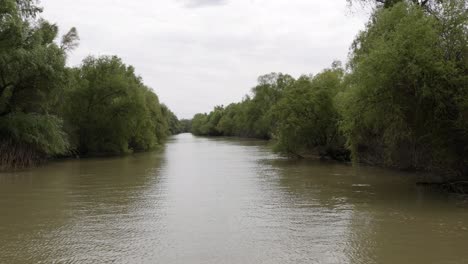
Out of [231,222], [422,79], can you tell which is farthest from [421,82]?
[231,222]

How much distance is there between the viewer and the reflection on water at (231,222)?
8773mm

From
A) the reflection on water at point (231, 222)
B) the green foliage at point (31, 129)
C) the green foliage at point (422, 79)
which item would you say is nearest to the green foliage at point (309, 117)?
the reflection on water at point (231, 222)

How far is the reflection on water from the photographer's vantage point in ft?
28.8

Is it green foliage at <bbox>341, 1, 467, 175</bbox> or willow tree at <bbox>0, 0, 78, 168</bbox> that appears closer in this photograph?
green foliage at <bbox>341, 1, 467, 175</bbox>

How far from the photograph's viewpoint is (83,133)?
39.5m

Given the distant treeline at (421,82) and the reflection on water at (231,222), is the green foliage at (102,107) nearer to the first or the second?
the reflection on water at (231,222)

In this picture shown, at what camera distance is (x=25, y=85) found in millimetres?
26828

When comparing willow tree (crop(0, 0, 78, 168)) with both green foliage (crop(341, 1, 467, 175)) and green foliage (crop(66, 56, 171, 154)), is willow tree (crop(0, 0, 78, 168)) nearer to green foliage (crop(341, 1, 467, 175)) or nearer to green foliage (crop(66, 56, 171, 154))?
green foliage (crop(66, 56, 171, 154))

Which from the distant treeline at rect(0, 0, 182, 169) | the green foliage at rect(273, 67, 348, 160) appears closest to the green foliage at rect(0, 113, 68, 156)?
the distant treeline at rect(0, 0, 182, 169)

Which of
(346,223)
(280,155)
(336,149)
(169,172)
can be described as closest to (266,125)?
(280,155)

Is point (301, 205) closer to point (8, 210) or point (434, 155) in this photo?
point (434, 155)

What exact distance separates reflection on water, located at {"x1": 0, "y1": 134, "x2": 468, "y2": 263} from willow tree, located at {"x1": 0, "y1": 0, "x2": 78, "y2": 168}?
21.4 feet

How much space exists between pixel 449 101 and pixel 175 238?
34.7 ft

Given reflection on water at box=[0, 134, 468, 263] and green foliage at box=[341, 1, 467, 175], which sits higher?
green foliage at box=[341, 1, 467, 175]
